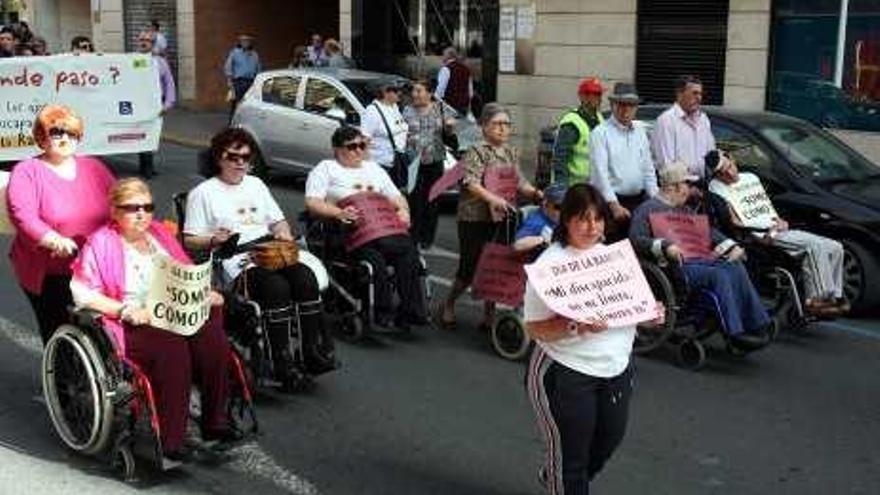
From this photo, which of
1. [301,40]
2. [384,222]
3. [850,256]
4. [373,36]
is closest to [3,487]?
[384,222]

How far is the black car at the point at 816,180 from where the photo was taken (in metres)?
8.61

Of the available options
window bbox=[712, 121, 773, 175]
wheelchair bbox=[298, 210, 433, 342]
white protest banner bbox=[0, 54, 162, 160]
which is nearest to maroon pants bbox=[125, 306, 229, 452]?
wheelchair bbox=[298, 210, 433, 342]

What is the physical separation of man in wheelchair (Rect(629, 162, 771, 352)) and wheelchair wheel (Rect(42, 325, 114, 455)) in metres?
3.40

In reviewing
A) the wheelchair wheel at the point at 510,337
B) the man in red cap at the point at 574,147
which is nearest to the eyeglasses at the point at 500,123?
the man in red cap at the point at 574,147

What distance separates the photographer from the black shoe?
270 inches

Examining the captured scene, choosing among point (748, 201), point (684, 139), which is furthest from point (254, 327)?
point (684, 139)

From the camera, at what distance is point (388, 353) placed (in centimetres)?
725

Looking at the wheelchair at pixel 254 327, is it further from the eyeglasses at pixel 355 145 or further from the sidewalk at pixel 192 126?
the sidewalk at pixel 192 126

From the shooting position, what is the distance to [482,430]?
5801 mm

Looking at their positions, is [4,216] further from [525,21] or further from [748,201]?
[525,21]

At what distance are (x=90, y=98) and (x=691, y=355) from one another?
8.98 metres

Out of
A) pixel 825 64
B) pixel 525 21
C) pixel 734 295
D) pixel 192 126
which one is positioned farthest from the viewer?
pixel 192 126

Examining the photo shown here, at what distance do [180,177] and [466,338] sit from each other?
8383 mm

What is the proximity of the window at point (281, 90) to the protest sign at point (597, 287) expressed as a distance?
10412 mm
